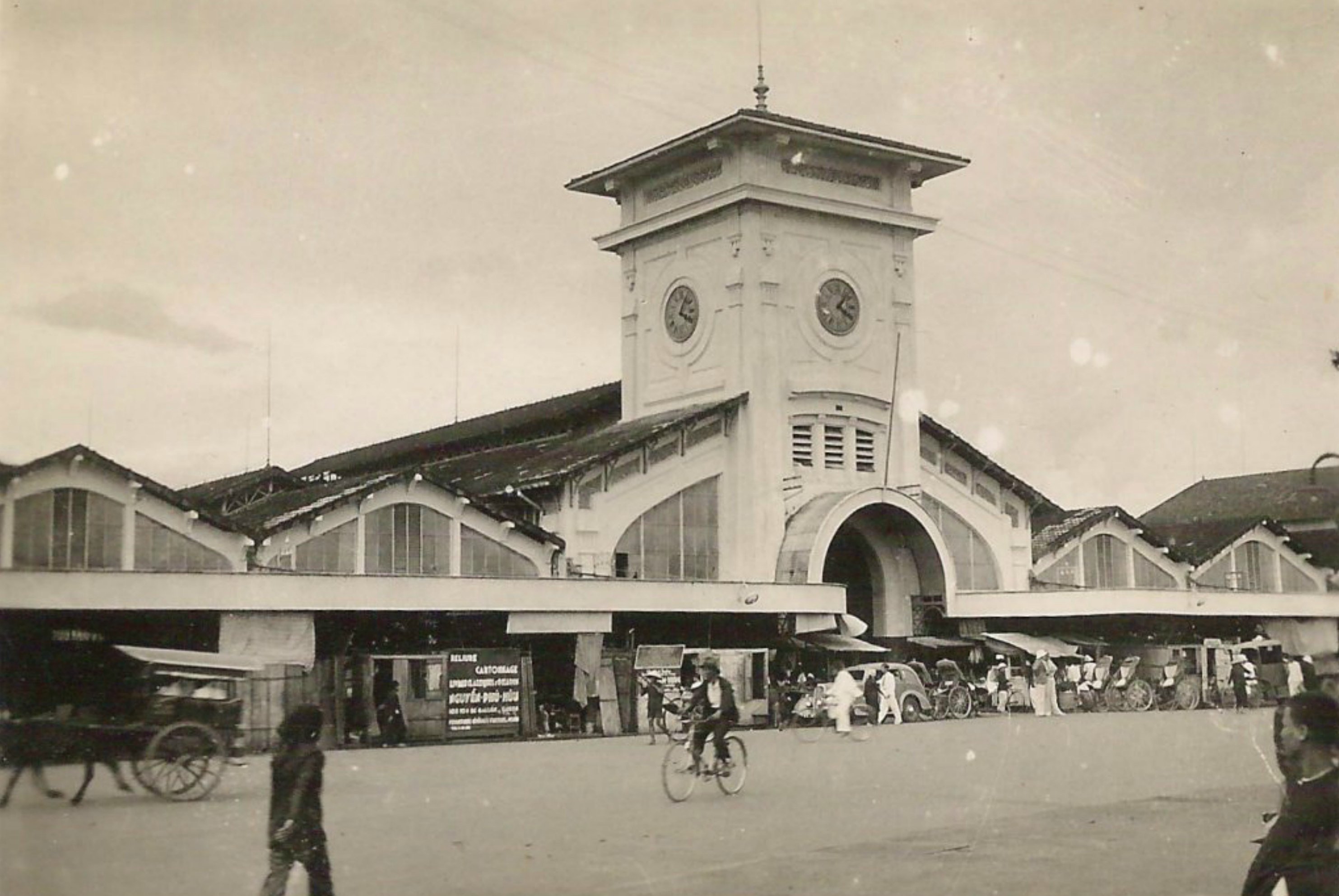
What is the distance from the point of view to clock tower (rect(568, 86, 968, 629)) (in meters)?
38.7

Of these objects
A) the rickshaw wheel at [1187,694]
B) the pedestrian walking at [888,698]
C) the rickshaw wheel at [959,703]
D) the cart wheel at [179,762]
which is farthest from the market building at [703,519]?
the cart wheel at [179,762]

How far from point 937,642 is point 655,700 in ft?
38.4

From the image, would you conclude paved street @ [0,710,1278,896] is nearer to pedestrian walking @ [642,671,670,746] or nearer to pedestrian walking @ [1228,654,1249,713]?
pedestrian walking @ [642,671,670,746]

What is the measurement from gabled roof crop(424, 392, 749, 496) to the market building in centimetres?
14

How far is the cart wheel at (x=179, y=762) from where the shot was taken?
17438 millimetres

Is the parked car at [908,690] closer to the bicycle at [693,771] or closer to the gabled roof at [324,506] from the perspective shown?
the gabled roof at [324,506]

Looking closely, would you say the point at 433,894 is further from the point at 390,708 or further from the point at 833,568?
the point at 833,568

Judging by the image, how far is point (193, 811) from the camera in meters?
16.3

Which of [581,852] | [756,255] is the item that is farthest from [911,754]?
[756,255]

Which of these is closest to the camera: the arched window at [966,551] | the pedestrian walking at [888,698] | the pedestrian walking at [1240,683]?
the pedestrian walking at [888,698]

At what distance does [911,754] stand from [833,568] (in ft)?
57.2

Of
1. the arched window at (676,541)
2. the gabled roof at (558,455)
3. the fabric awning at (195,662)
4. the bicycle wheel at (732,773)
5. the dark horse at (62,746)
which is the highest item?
the gabled roof at (558,455)

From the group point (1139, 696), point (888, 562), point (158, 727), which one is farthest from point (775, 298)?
point (158, 727)

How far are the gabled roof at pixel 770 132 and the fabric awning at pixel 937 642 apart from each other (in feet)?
38.6
